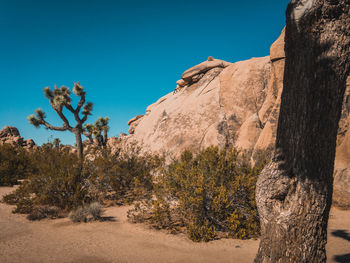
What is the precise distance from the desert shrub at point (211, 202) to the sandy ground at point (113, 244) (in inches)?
12.3

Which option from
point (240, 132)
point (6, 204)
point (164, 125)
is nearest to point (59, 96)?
point (164, 125)

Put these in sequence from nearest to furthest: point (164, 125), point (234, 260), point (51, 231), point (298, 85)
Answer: point (298, 85)
point (234, 260)
point (51, 231)
point (164, 125)

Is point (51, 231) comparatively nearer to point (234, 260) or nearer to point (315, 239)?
point (234, 260)

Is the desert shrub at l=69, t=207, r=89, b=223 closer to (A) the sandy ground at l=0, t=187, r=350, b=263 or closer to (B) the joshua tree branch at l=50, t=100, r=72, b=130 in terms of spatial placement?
(A) the sandy ground at l=0, t=187, r=350, b=263

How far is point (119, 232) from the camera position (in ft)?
19.2

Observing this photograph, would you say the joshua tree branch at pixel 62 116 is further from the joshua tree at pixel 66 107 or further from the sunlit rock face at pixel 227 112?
the sunlit rock face at pixel 227 112

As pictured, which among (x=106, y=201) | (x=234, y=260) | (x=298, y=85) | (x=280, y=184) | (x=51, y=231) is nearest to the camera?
(x=298, y=85)

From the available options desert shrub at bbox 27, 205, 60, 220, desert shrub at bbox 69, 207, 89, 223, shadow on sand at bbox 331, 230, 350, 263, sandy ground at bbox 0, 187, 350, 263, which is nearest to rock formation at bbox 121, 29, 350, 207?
shadow on sand at bbox 331, 230, 350, 263

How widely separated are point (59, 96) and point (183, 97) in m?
9.06

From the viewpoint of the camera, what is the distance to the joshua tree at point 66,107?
16917 millimetres

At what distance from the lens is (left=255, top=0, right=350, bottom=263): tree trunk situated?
2734 millimetres

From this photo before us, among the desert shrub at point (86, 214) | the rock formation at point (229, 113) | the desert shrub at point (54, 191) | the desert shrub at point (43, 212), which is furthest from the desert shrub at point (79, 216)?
the rock formation at point (229, 113)

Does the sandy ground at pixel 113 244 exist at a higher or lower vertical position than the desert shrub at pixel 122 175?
lower

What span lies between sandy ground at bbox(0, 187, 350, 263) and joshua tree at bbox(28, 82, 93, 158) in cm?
1160
